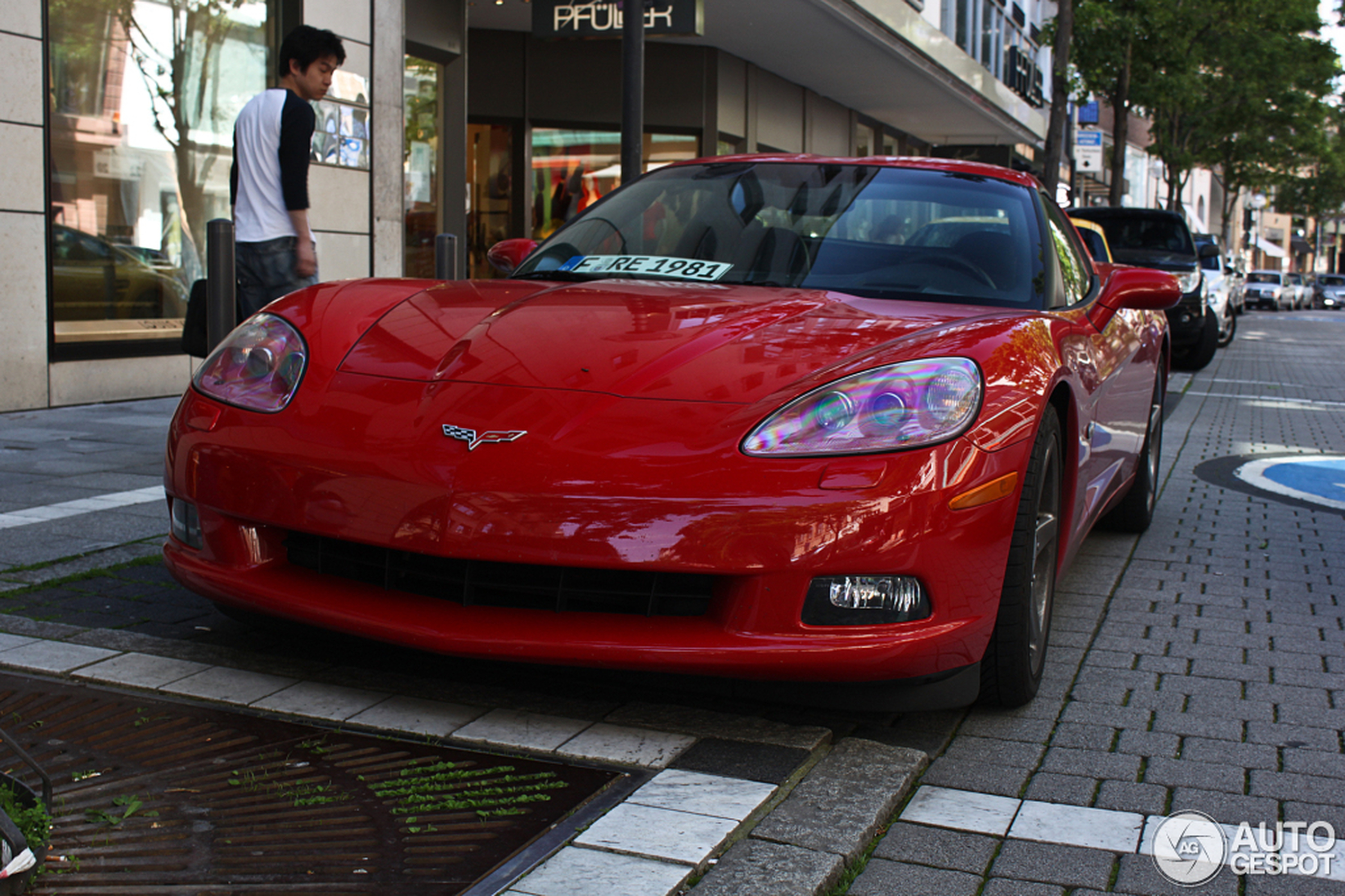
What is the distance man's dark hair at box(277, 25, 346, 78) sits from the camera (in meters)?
5.63

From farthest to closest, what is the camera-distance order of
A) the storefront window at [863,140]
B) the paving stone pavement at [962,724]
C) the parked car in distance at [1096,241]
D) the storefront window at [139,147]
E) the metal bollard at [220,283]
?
the storefront window at [863,140], the storefront window at [139,147], the parked car in distance at [1096,241], the metal bollard at [220,283], the paving stone pavement at [962,724]

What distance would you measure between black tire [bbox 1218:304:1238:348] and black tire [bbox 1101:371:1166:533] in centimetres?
1587

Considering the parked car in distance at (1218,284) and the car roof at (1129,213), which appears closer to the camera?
the parked car in distance at (1218,284)

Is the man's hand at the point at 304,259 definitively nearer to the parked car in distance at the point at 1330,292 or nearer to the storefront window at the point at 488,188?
the storefront window at the point at 488,188

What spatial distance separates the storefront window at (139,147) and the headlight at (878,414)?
6.96 m

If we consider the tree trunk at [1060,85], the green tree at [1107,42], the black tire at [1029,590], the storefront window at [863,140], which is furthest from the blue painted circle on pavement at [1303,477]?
the green tree at [1107,42]

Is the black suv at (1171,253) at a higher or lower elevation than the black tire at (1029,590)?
higher

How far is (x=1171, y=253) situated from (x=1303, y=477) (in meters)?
9.86

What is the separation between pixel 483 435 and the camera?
9.20 ft

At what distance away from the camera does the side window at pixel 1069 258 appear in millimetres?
4129

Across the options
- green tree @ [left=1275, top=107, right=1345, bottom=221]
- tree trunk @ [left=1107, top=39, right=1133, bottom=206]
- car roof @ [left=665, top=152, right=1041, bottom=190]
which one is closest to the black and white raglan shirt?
car roof @ [left=665, top=152, right=1041, bottom=190]

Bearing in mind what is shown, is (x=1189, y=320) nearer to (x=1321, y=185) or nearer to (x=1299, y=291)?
(x=1299, y=291)

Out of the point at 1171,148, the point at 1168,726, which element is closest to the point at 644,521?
the point at 1168,726

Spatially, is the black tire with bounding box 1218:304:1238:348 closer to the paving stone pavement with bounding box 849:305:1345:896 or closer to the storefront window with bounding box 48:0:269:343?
the storefront window with bounding box 48:0:269:343
